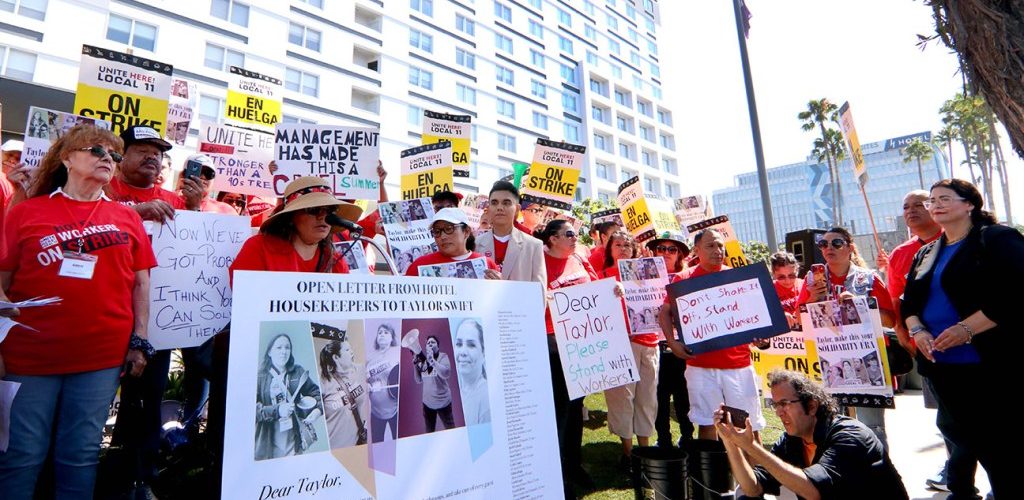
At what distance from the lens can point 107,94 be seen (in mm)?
4242

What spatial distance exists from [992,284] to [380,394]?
137 inches

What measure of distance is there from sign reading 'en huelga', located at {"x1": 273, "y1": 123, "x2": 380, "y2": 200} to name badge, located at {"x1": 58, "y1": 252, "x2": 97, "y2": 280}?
2141mm

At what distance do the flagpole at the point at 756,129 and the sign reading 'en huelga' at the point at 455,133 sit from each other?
4710 millimetres

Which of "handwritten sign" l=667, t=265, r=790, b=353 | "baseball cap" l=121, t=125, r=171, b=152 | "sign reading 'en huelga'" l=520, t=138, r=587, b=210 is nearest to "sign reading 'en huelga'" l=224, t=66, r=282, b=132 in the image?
"baseball cap" l=121, t=125, r=171, b=152

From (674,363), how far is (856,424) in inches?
104

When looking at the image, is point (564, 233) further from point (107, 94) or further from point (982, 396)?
point (107, 94)

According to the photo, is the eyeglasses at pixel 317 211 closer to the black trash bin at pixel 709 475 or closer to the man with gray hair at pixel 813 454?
the man with gray hair at pixel 813 454

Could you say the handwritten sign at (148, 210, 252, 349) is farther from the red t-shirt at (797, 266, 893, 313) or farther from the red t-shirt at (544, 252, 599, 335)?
the red t-shirt at (797, 266, 893, 313)

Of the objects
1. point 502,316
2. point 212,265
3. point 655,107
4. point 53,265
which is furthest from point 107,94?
point 655,107

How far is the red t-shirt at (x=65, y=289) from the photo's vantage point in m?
2.34

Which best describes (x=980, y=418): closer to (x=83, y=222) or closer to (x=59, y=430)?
(x=59, y=430)

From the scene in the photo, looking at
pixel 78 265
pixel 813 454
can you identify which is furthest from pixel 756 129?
pixel 78 265

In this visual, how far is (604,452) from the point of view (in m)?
5.29

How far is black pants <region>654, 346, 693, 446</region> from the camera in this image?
517 cm
